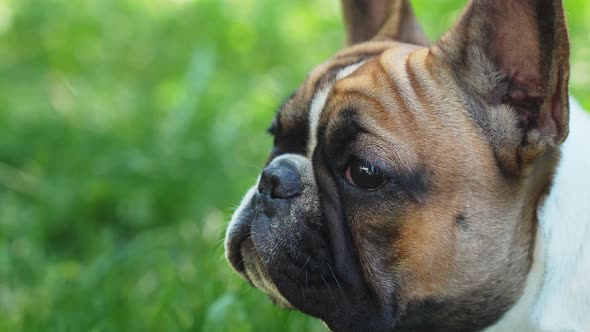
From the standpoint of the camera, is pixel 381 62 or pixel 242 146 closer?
pixel 381 62

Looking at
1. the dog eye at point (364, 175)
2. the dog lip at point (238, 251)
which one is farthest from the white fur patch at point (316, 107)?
the dog lip at point (238, 251)

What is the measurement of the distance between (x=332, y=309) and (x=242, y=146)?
2516 mm

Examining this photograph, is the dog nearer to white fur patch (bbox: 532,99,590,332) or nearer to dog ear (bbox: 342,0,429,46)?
white fur patch (bbox: 532,99,590,332)

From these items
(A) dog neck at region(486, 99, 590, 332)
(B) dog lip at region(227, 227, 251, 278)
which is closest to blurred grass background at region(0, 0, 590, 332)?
(B) dog lip at region(227, 227, 251, 278)

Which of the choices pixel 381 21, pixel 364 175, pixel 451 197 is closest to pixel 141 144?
pixel 381 21

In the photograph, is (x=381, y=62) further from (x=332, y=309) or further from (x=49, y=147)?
(x=49, y=147)

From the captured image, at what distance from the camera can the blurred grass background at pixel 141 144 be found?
12.5 feet

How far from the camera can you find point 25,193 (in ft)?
16.2

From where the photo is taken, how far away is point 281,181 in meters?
2.89

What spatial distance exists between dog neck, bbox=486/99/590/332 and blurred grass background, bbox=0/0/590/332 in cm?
110

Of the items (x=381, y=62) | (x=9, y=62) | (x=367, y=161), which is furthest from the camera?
(x=9, y=62)

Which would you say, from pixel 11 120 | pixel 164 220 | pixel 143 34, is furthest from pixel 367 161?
pixel 143 34

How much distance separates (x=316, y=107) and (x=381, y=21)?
2.37ft

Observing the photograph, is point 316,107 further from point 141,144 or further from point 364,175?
point 141,144
